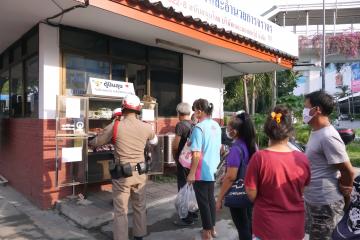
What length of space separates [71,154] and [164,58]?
3292 mm

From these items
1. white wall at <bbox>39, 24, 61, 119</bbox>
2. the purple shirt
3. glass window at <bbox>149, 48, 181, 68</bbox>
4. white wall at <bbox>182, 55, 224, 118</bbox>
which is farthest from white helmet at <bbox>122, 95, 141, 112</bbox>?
white wall at <bbox>182, 55, 224, 118</bbox>

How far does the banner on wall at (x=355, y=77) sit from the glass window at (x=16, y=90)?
3371 centimetres

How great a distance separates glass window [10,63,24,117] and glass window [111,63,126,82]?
1962mm

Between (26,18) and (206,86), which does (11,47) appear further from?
(206,86)

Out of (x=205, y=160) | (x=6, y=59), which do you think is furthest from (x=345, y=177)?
(x=6, y=59)

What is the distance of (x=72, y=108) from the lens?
5.85 meters

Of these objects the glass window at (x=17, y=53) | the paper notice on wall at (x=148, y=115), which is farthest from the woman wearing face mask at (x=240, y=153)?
the glass window at (x=17, y=53)

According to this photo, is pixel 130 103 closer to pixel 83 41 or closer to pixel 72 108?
pixel 72 108

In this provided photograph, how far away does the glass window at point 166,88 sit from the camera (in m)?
8.02

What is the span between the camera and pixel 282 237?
104 inches

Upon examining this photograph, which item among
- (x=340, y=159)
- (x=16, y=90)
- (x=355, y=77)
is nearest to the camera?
(x=340, y=159)

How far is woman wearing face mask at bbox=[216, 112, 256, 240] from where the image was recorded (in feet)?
11.6

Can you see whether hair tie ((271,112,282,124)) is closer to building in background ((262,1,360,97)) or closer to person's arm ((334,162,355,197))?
person's arm ((334,162,355,197))

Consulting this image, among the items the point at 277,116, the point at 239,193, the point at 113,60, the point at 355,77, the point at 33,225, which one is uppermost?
the point at 355,77
